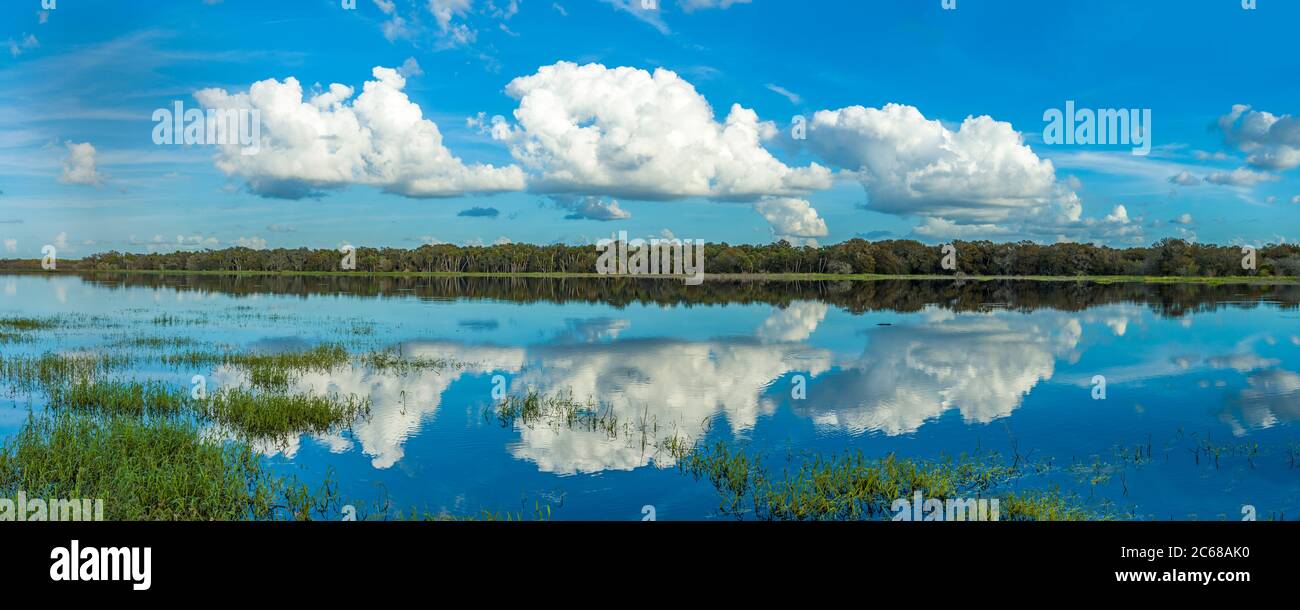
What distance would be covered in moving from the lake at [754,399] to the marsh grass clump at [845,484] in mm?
576

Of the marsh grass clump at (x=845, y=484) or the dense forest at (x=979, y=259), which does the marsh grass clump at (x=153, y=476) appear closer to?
the marsh grass clump at (x=845, y=484)

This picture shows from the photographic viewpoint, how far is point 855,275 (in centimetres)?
18025

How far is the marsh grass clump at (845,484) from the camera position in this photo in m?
12.9

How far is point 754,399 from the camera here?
23.2 m

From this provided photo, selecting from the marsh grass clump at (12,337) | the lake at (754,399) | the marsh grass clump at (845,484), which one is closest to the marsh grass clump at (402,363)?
the lake at (754,399)

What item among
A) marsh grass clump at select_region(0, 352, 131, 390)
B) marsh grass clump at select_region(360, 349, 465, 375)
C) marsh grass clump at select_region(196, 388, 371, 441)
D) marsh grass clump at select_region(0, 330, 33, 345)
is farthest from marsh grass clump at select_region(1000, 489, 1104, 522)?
marsh grass clump at select_region(0, 330, 33, 345)

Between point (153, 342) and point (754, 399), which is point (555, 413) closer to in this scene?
point (754, 399)

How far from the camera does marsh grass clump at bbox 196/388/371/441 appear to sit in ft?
59.8

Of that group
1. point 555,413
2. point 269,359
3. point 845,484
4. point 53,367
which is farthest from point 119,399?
point 845,484

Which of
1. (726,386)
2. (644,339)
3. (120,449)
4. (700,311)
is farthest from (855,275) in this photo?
(120,449)

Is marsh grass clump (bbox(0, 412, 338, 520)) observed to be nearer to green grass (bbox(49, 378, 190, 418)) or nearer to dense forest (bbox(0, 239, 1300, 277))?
green grass (bbox(49, 378, 190, 418))

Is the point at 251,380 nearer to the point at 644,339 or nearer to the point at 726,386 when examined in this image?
the point at 726,386
